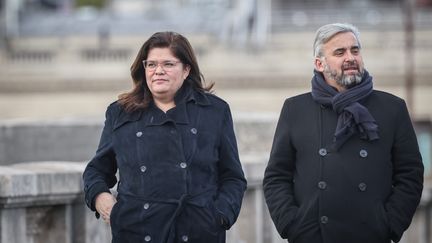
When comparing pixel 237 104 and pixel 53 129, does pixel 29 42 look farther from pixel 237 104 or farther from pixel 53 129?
pixel 53 129

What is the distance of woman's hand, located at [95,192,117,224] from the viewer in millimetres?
7017

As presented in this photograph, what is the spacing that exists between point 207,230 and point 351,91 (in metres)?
0.93

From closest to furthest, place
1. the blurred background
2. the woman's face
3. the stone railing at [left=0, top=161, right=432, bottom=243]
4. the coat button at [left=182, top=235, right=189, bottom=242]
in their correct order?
the coat button at [left=182, top=235, right=189, bottom=242] → the woman's face → the stone railing at [left=0, top=161, right=432, bottom=243] → the blurred background

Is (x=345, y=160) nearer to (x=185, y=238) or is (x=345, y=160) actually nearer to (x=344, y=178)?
(x=344, y=178)

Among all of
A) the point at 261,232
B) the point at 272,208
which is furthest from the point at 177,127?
the point at 261,232

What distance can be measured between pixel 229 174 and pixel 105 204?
592 mm

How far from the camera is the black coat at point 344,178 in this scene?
276 inches

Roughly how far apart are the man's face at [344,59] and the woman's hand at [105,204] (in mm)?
1173

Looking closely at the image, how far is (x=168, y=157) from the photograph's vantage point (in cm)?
691

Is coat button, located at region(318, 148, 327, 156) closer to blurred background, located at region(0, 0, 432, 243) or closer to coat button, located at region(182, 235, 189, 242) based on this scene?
coat button, located at region(182, 235, 189, 242)

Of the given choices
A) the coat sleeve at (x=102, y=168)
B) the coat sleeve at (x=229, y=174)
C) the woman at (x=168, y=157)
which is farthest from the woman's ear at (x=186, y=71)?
the coat sleeve at (x=102, y=168)

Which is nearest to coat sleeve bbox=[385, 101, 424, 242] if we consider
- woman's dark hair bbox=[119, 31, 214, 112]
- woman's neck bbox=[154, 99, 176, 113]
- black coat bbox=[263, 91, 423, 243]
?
black coat bbox=[263, 91, 423, 243]

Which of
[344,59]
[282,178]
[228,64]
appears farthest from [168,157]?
[228,64]

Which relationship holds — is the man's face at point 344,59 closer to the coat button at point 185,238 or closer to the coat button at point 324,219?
the coat button at point 324,219
